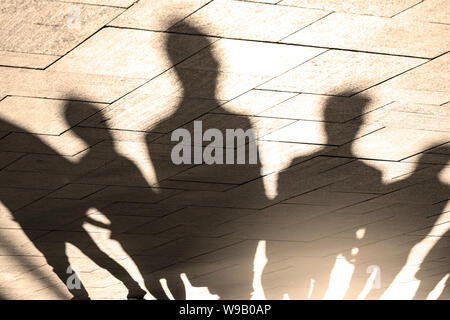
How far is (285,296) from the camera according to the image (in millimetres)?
12648

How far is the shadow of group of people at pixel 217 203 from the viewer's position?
6.48 meters

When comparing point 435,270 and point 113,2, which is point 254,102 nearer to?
point 113,2

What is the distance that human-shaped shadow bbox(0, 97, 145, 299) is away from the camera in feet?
21.6

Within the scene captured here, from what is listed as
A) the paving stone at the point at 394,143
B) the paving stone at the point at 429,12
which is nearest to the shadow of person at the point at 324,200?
the paving stone at the point at 394,143

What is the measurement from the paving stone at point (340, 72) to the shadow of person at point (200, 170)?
57 centimetres

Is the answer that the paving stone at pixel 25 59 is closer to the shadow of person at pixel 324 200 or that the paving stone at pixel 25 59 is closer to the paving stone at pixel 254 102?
the paving stone at pixel 254 102

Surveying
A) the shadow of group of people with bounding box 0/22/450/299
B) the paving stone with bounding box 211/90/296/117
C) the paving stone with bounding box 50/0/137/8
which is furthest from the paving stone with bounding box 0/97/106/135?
the paving stone with bounding box 50/0/137/8

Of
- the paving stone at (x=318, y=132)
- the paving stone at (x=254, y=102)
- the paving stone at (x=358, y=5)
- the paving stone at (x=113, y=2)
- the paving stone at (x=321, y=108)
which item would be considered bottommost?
the paving stone at (x=318, y=132)

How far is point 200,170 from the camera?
7203 mm

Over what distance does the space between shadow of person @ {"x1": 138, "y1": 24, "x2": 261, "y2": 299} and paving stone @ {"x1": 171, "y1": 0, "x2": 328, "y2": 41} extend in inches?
4.7

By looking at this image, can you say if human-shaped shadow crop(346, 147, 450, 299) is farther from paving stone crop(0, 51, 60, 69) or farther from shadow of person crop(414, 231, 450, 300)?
paving stone crop(0, 51, 60, 69)
